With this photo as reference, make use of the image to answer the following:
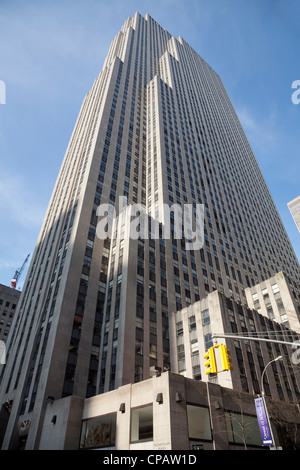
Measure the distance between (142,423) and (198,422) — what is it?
5.22 meters

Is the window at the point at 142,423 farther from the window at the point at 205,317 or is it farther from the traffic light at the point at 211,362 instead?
the window at the point at 205,317

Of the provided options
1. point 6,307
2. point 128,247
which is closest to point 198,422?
point 128,247

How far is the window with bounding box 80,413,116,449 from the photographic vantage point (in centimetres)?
3207

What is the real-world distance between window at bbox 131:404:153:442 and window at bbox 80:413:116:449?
289 centimetres

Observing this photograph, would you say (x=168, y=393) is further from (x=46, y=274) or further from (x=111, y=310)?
(x=46, y=274)

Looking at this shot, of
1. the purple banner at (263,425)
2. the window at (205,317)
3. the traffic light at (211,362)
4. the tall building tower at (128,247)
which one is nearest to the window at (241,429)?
the purple banner at (263,425)

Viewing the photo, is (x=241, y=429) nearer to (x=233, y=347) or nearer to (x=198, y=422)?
(x=198, y=422)

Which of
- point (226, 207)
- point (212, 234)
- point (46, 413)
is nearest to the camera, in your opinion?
point (46, 413)

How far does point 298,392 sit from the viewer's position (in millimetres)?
47906

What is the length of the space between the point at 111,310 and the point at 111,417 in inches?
717

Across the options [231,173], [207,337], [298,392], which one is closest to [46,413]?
[207,337]

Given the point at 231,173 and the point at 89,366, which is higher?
the point at 231,173

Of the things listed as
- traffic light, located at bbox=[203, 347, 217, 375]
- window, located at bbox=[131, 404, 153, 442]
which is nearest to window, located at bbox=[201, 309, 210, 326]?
window, located at bbox=[131, 404, 153, 442]

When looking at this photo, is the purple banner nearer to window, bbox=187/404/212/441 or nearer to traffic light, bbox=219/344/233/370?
window, bbox=187/404/212/441
